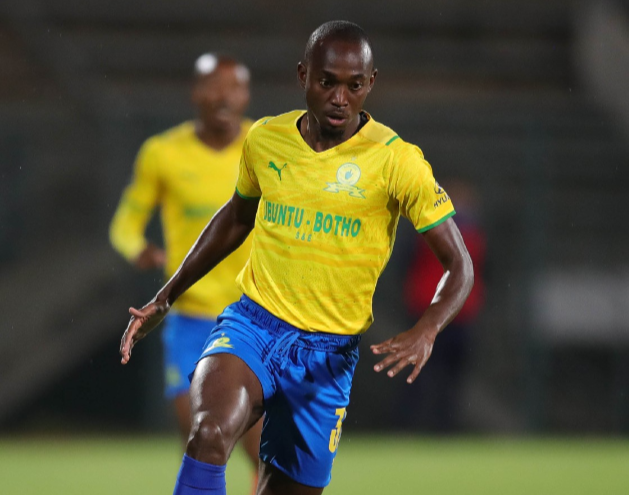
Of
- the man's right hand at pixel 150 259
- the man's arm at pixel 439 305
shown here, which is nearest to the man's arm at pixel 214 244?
the man's arm at pixel 439 305

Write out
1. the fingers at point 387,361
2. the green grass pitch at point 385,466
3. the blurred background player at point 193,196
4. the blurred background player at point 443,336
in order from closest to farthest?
the fingers at point 387,361
the blurred background player at point 193,196
the green grass pitch at point 385,466
the blurred background player at point 443,336

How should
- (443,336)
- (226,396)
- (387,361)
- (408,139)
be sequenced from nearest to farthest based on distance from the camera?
(387,361) < (226,396) < (443,336) < (408,139)

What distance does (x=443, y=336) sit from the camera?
1032cm

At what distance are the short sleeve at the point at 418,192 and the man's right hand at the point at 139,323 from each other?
1049 mm

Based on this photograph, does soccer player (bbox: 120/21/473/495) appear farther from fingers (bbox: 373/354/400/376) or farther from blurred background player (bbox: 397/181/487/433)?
blurred background player (bbox: 397/181/487/433)

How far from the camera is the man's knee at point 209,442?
3.86 m

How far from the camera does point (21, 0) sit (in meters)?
13.1

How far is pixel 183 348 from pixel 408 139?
18.1 ft

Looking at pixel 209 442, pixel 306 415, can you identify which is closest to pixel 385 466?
pixel 306 415

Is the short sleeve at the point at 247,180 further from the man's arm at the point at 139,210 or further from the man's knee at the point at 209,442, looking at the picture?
the man's arm at the point at 139,210

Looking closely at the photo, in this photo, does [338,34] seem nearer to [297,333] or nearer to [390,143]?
[390,143]

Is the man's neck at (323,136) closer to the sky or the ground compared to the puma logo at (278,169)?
closer to the sky

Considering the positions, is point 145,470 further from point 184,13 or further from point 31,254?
point 184,13

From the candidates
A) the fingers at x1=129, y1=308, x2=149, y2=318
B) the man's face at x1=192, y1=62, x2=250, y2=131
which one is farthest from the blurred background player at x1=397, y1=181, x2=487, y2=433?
the fingers at x1=129, y1=308, x2=149, y2=318
